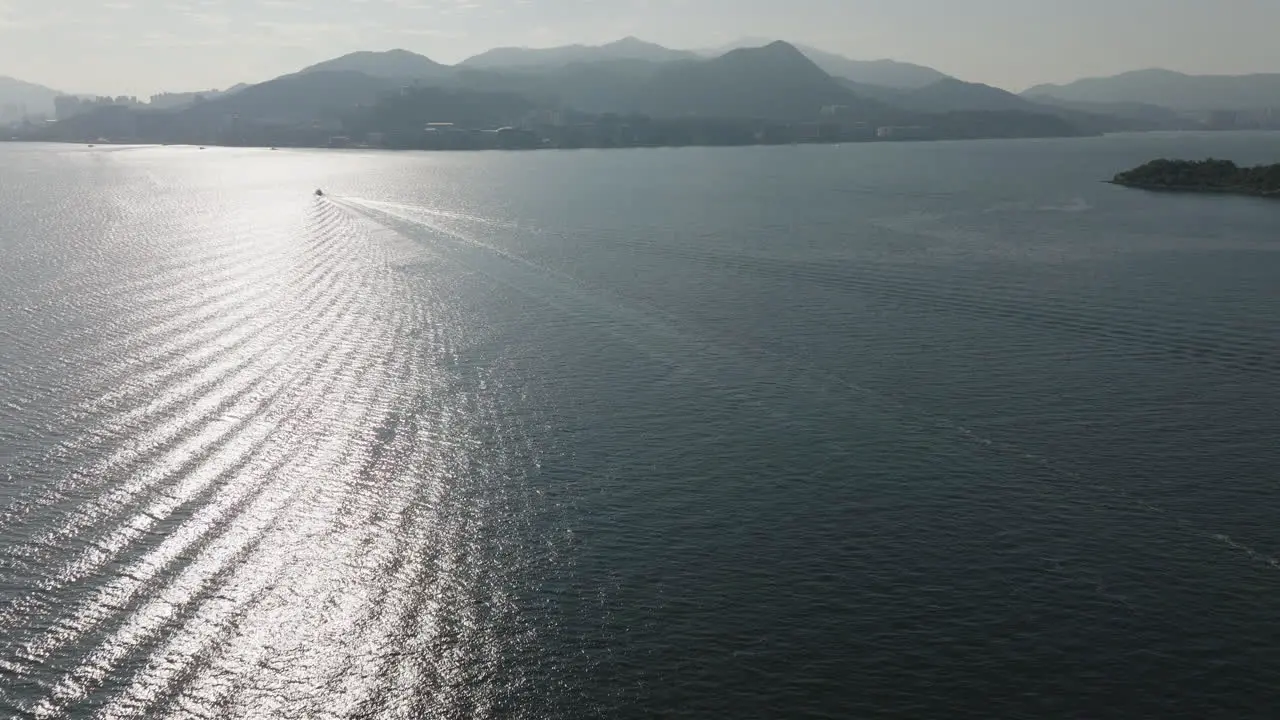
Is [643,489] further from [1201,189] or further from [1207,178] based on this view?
[1207,178]

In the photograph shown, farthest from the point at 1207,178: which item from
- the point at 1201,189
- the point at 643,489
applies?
the point at 643,489

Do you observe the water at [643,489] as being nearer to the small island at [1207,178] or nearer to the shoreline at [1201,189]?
the shoreline at [1201,189]

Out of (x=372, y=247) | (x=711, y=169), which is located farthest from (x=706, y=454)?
(x=711, y=169)

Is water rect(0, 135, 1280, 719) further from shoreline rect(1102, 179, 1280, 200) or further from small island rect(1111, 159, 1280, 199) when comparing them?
small island rect(1111, 159, 1280, 199)

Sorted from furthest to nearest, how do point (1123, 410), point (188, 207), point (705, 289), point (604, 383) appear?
1. point (188, 207)
2. point (705, 289)
3. point (604, 383)
4. point (1123, 410)

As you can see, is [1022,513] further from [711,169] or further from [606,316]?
[711,169]

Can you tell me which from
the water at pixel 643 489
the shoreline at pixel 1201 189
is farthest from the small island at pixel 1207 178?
the water at pixel 643 489

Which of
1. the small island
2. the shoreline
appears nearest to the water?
the shoreline
